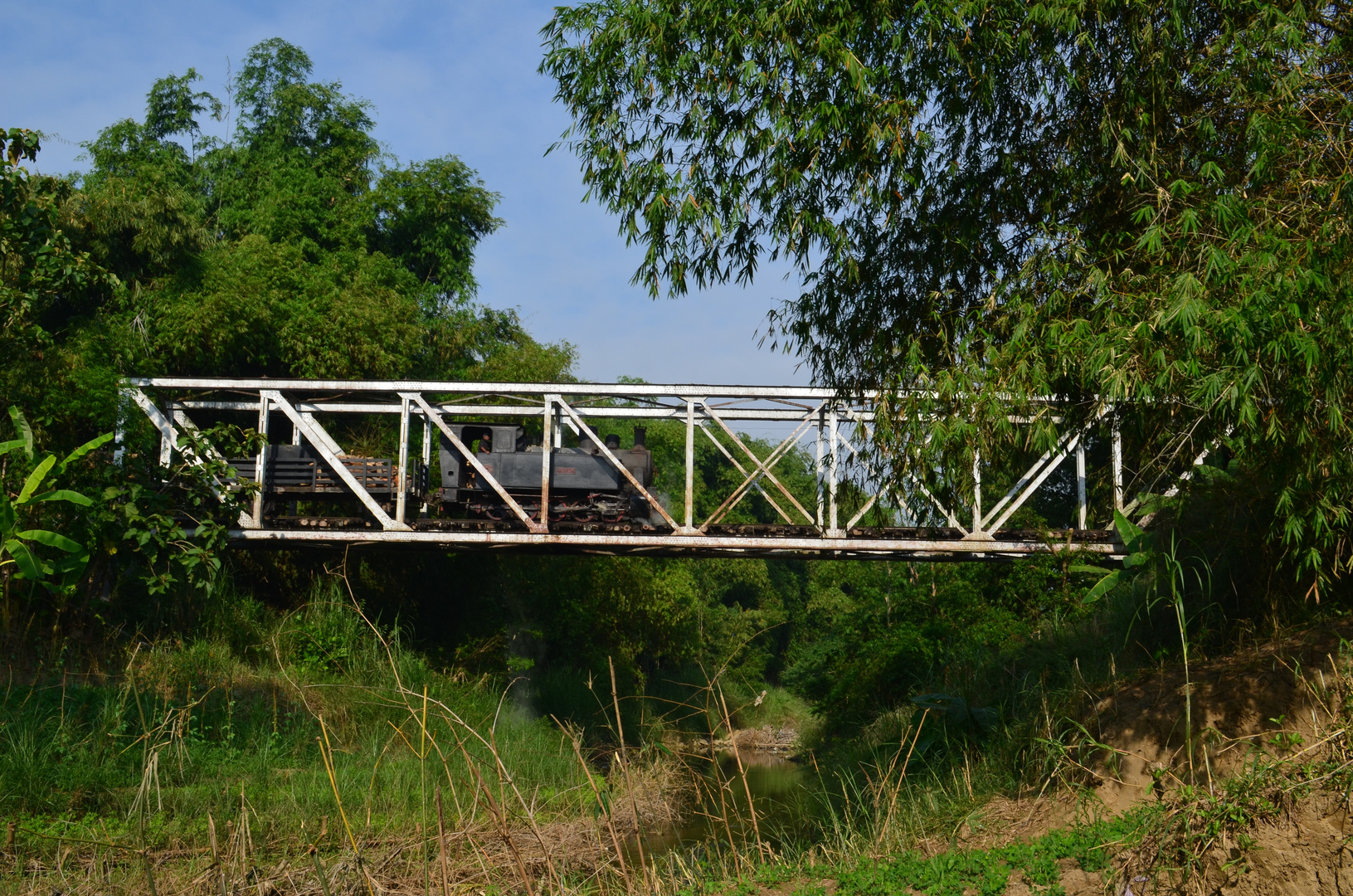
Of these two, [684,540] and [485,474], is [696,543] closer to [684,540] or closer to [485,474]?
[684,540]

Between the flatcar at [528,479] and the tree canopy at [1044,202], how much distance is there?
7.65 m

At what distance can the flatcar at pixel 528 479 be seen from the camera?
16.1m

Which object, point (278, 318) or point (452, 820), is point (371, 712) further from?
point (278, 318)

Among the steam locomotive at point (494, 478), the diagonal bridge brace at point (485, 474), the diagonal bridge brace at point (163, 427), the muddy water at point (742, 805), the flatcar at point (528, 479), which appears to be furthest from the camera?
the flatcar at point (528, 479)

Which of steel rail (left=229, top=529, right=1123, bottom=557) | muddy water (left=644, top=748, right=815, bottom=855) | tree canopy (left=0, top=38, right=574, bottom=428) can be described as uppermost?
tree canopy (left=0, top=38, right=574, bottom=428)

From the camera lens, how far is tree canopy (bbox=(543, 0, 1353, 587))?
19.4 feet

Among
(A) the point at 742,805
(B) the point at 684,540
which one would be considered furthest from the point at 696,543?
(A) the point at 742,805

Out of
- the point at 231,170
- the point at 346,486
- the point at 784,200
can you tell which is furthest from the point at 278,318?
the point at 784,200

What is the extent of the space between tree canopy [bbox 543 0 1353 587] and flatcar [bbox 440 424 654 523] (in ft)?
25.1

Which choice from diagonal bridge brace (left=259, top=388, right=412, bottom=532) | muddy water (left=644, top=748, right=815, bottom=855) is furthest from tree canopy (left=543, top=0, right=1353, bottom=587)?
diagonal bridge brace (left=259, top=388, right=412, bottom=532)

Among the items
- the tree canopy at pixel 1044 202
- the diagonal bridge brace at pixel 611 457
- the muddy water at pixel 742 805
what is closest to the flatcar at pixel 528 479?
the diagonal bridge brace at pixel 611 457

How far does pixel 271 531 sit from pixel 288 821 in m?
5.91

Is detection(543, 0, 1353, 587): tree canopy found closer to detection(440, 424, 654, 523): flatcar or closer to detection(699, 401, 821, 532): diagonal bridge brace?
detection(699, 401, 821, 532): diagonal bridge brace

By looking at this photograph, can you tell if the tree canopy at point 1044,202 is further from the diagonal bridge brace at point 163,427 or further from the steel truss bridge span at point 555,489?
the diagonal bridge brace at point 163,427
